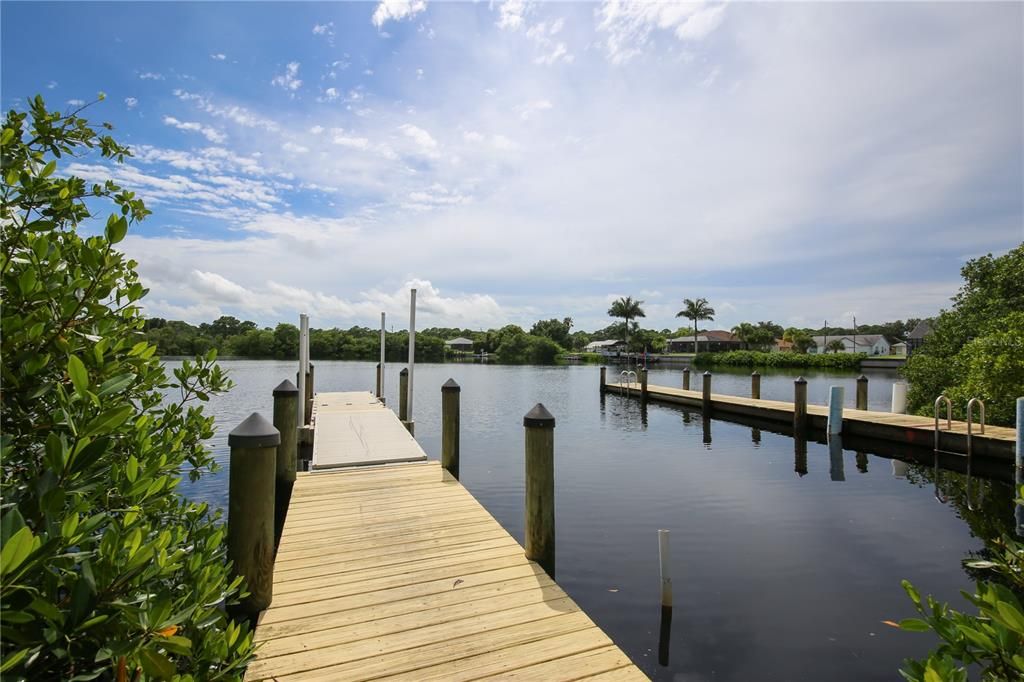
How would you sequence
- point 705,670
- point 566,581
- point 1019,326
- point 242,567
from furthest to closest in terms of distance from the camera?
point 1019,326
point 566,581
point 705,670
point 242,567

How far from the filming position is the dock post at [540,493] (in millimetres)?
3963

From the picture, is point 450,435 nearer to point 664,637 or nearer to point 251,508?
point 664,637

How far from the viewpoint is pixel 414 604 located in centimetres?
334

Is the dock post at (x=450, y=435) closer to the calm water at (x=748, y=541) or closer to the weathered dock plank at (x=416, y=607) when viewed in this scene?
the calm water at (x=748, y=541)

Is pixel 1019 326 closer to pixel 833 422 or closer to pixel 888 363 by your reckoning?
pixel 833 422

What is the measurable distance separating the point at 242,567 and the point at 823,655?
4605 millimetres

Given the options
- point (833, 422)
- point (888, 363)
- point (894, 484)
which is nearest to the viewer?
point (894, 484)

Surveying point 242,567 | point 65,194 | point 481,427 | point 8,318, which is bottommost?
point 481,427

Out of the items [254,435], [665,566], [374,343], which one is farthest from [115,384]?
[374,343]

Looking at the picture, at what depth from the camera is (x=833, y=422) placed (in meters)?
13.1

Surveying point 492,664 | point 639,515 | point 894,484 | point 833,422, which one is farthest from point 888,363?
point 492,664

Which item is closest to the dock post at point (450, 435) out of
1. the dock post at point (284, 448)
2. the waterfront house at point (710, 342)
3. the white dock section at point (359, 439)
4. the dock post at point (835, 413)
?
the white dock section at point (359, 439)

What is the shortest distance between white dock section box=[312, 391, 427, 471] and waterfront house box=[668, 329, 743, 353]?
7743 centimetres

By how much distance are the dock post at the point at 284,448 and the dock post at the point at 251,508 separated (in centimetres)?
295
